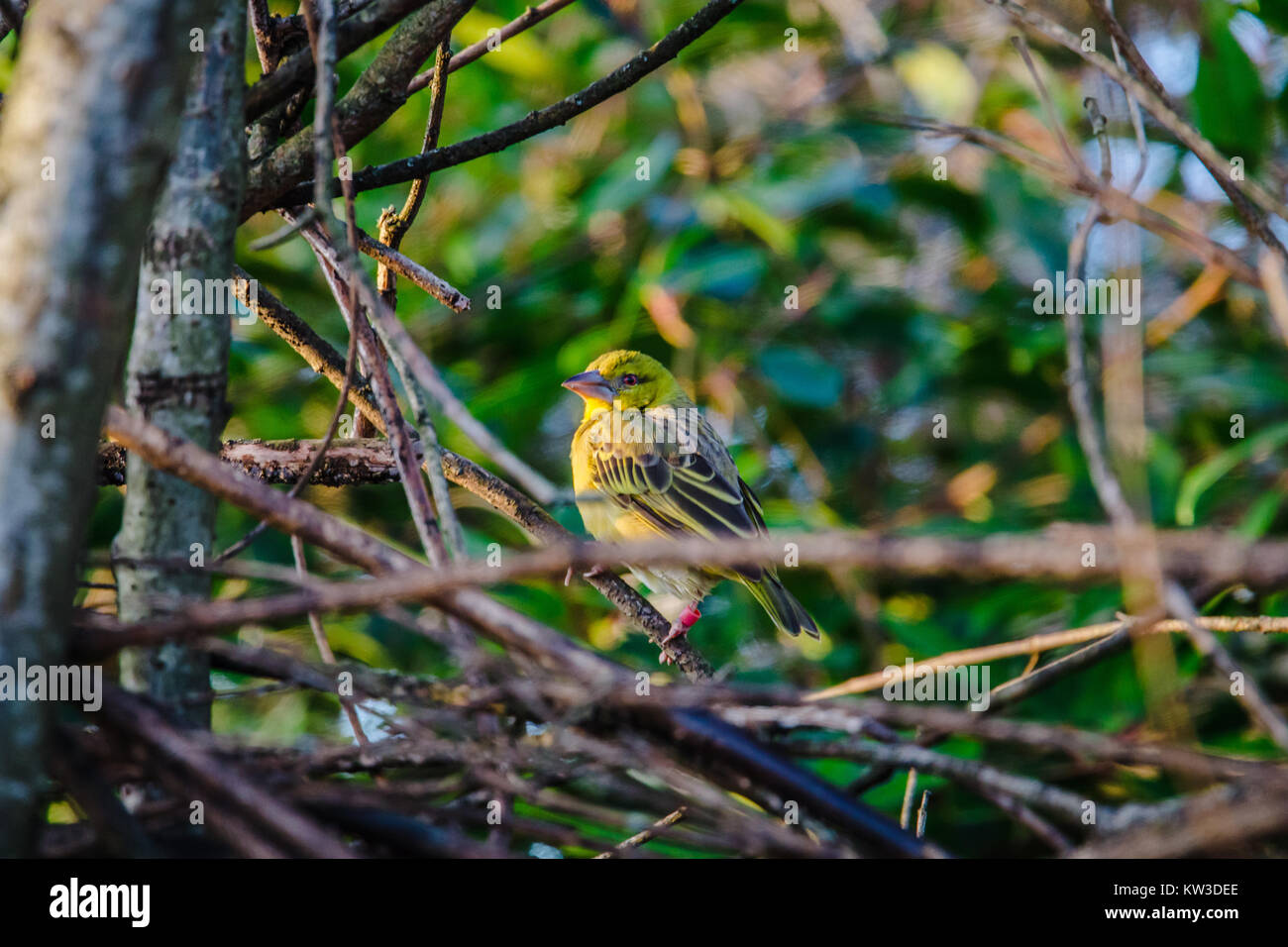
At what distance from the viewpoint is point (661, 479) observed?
475 cm

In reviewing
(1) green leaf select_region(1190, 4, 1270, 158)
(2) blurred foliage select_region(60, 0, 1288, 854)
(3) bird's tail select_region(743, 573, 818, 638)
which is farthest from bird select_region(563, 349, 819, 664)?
(1) green leaf select_region(1190, 4, 1270, 158)

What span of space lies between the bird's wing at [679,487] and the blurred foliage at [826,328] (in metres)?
0.30

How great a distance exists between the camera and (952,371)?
6012 millimetres

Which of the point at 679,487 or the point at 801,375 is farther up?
the point at 801,375

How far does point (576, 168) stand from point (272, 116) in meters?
4.86

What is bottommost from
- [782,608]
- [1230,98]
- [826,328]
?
[782,608]

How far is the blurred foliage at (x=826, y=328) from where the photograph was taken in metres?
4.82

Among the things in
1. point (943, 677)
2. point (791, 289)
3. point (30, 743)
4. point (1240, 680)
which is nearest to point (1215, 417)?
point (791, 289)

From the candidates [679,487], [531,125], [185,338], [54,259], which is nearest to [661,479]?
[679,487]

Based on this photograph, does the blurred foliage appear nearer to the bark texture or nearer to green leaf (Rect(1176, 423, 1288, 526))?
green leaf (Rect(1176, 423, 1288, 526))

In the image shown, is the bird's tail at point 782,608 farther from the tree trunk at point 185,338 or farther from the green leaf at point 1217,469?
the tree trunk at point 185,338

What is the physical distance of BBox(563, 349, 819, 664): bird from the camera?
445 centimetres

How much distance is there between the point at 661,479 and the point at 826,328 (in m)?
2.03

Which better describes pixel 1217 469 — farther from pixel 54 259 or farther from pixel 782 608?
pixel 54 259
